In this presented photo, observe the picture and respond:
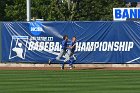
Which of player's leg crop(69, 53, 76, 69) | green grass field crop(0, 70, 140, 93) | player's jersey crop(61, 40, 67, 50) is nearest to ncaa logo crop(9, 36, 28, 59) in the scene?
player's leg crop(69, 53, 76, 69)

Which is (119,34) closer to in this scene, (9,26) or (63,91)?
(9,26)

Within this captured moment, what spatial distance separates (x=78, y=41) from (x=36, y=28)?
248cm

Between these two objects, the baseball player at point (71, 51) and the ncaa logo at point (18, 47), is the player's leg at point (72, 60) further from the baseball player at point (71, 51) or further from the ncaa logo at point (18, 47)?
the ncaa logo at point (18, 47)

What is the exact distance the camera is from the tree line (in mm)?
51438

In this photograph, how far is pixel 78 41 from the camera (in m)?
26.4

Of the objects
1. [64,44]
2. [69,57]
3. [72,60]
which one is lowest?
[72,60]

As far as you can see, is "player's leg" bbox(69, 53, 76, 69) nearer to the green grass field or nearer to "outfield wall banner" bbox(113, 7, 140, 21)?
"outfield wall banner" bbox(113, 7, 140, 21)

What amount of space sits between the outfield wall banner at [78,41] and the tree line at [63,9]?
2348 centimetres

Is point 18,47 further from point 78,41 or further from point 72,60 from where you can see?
point 72,60

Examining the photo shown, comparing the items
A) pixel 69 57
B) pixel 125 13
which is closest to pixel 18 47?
pixel 69 57

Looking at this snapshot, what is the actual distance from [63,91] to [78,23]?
12870 mm

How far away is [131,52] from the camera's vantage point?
2573 cm

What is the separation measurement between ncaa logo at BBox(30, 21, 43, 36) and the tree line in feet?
76.8

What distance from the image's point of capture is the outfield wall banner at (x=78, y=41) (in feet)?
84.7
